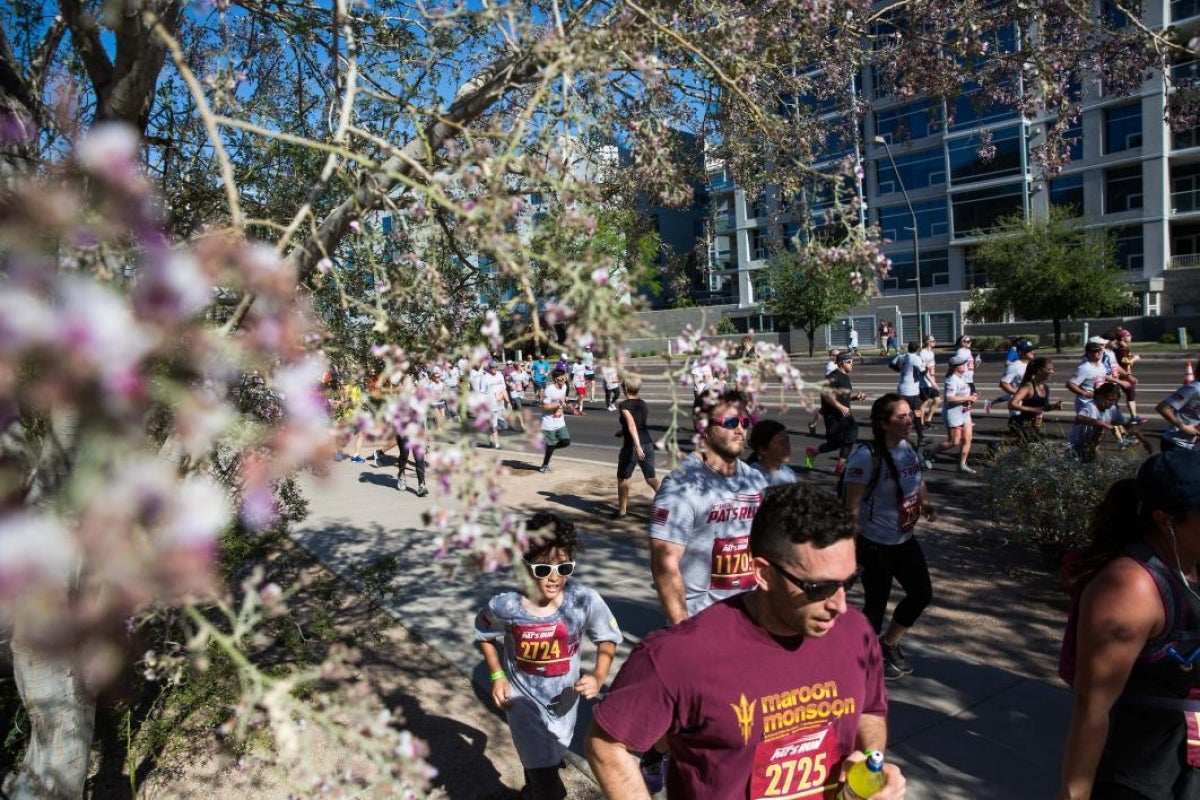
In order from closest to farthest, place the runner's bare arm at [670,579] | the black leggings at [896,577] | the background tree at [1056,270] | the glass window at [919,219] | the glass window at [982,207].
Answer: the runner's bare arm at [670,579], the black leggings at [896,577], the background tree at [1056,270], the glass window at [982,207], the glass window at [919,219]

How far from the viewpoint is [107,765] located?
405 centimetres

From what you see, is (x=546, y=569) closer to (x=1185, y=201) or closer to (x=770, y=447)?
(x=770, y=447)

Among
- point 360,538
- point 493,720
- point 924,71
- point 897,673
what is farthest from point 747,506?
point 360,538

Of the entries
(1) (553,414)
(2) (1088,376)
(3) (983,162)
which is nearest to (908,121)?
(2) (1088,376)

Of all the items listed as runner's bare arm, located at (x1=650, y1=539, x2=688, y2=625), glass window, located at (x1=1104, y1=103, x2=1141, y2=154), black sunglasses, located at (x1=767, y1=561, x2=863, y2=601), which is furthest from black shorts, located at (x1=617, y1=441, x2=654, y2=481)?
glass window, located at (x1=1104, y1=103, x2=1141, y2=154)

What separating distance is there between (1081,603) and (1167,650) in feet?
0.81

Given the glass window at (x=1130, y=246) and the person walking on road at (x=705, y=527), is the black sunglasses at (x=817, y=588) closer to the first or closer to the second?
the person walking on road at (x=705, y=527)

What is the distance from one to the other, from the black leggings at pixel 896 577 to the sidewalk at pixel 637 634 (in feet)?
1.40

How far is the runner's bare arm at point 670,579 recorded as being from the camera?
3.46 m

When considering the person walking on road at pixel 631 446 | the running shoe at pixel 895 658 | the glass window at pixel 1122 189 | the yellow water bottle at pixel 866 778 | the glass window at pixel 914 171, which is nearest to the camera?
the yellow water bottle at pixel 866 778

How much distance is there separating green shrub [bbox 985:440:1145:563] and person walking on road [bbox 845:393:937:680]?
2.07 metres

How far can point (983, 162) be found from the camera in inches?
1572

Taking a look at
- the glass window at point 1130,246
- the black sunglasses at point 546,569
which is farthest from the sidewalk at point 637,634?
the glass window at point 1130,246

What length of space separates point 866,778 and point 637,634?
3.43m
